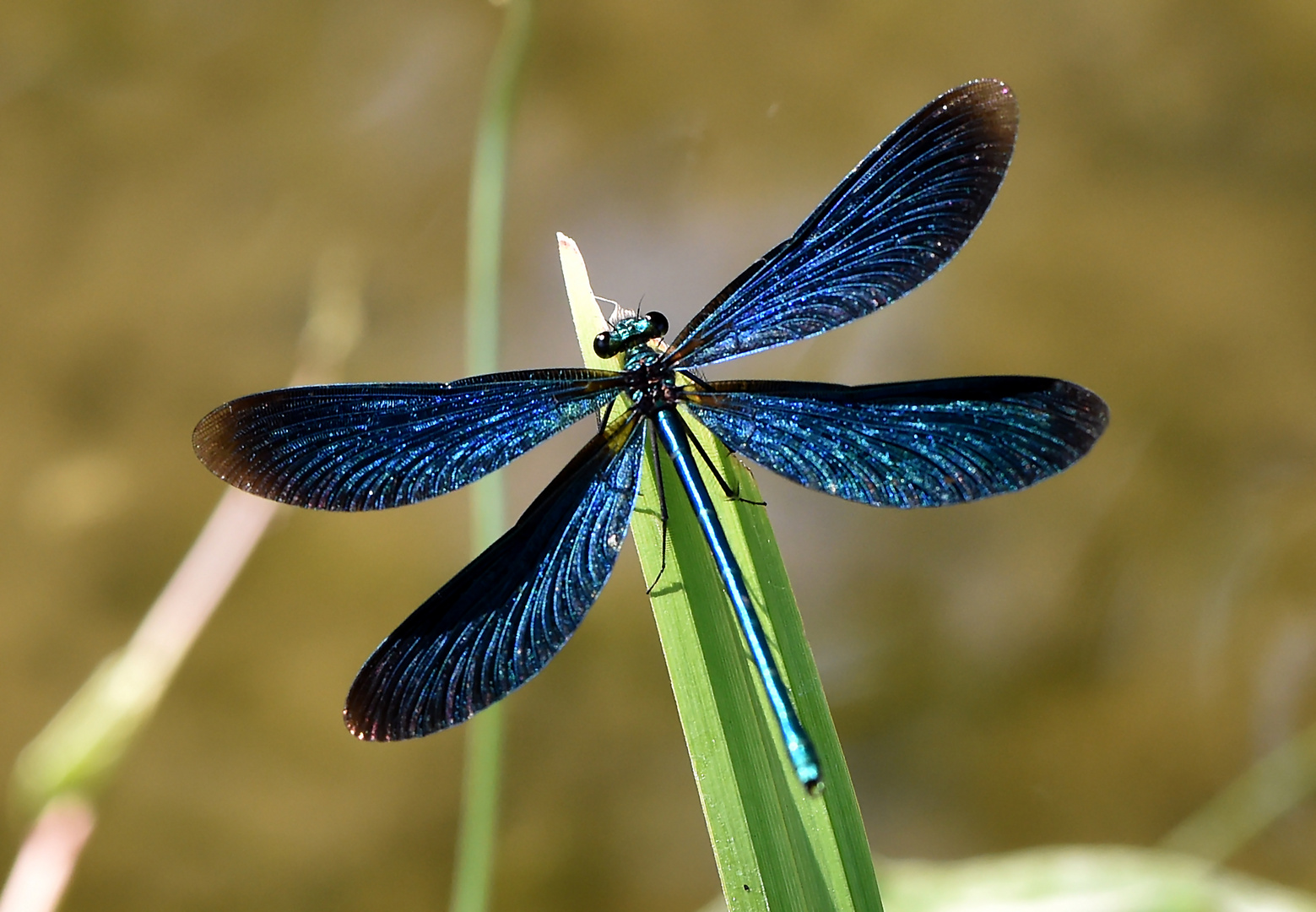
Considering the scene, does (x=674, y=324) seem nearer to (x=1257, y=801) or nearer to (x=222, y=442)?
(x=222, y=442)

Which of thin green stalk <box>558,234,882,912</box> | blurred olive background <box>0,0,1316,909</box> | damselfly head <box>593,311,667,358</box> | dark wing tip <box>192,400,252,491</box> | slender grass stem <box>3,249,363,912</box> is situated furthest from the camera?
blurred olive background <box>0,0,1316,909</box>

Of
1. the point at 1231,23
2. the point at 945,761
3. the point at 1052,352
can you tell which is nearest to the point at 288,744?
the point at 945,761

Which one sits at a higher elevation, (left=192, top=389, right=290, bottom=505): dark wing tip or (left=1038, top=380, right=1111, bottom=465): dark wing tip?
(left=192, top=389, right=290, bottom=505): dark wing tip

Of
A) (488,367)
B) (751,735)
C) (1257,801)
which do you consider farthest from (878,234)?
(1257,801)

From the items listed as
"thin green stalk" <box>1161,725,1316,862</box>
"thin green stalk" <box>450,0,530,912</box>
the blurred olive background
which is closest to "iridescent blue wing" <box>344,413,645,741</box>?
"thin green stalk" <box>450,0,530,912</box>

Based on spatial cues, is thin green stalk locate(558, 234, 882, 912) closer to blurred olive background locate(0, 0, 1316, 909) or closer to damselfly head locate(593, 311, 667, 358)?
damselfly head locate(593, 311, 667, 358)

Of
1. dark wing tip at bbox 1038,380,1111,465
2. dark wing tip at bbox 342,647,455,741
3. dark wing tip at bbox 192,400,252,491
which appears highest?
dark wing tip at bbox 192,400,252,491

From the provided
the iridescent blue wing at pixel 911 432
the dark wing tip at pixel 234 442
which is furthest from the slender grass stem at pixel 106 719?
the iridescent blue wing at pixel 911 432
